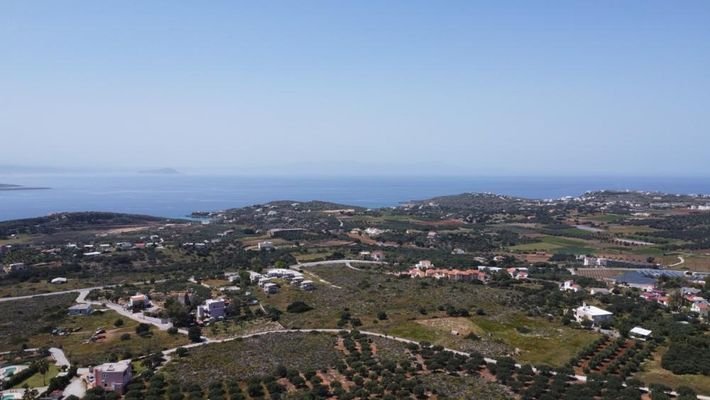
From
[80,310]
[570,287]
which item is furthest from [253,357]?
[570,287]

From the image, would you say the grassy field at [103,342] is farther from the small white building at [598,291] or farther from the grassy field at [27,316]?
the small white building at [598,291]

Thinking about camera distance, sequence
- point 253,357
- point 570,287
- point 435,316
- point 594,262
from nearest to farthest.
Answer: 1. point 253,357
2. point 435,316
3. point 570,287
4. point 594,262

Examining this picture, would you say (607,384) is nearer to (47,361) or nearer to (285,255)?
(47,361)

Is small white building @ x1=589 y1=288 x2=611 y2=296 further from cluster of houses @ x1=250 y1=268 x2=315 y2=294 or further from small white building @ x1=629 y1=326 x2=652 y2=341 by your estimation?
cluster of houses @ x1=250 y1=268 x2=315 y2=294

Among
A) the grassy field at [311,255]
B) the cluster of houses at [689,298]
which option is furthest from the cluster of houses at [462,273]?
the grassy field at [311,255]

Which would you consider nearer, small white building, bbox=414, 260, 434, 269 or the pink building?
the pink building

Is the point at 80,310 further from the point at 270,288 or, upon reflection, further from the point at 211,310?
the point at 270,288

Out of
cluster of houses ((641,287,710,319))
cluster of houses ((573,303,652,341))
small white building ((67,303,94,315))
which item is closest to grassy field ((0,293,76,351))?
small white building ((67,303,94,315))
